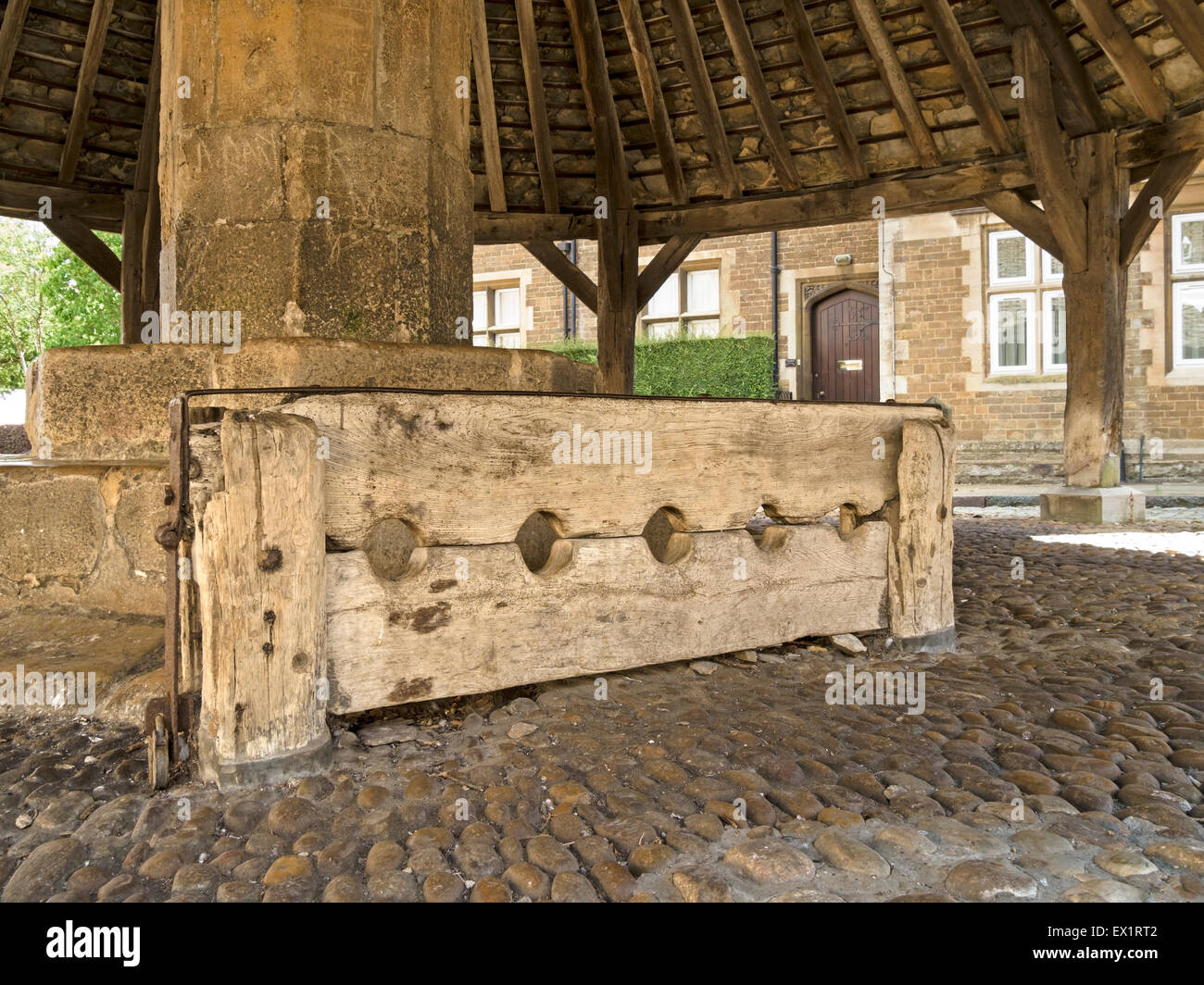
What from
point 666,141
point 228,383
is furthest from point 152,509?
point 666,141

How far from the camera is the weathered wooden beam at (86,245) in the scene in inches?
310

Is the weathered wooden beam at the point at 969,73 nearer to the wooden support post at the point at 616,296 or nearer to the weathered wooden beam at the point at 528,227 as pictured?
the wooden support post at the point at 616,296

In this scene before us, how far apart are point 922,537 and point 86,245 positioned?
25.5 ft

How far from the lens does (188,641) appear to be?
2.06 metres

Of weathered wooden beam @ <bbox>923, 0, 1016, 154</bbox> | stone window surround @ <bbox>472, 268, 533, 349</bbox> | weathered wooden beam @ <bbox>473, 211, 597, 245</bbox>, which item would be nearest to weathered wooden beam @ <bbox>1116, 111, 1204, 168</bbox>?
weathered wooden beam @ <bbox>923, 0, 1016, 154</bbox>

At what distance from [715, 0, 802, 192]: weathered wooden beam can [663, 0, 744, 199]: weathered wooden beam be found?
26cm

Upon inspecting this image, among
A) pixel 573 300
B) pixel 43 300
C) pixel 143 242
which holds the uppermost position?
pixel 43 300

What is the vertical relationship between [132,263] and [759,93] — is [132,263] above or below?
below

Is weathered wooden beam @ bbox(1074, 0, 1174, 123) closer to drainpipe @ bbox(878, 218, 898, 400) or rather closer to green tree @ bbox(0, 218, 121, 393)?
drainpipe @ bbox(878, 218, 898, 400)

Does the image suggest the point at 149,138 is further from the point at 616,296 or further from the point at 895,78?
the point at 895,78

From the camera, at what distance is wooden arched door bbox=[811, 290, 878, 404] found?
13.2m

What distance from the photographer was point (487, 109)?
24.0 feet

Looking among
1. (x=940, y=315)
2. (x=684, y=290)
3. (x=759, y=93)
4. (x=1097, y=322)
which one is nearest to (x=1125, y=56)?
(x=1097, y=322)

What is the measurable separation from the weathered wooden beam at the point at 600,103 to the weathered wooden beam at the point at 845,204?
38 cm
